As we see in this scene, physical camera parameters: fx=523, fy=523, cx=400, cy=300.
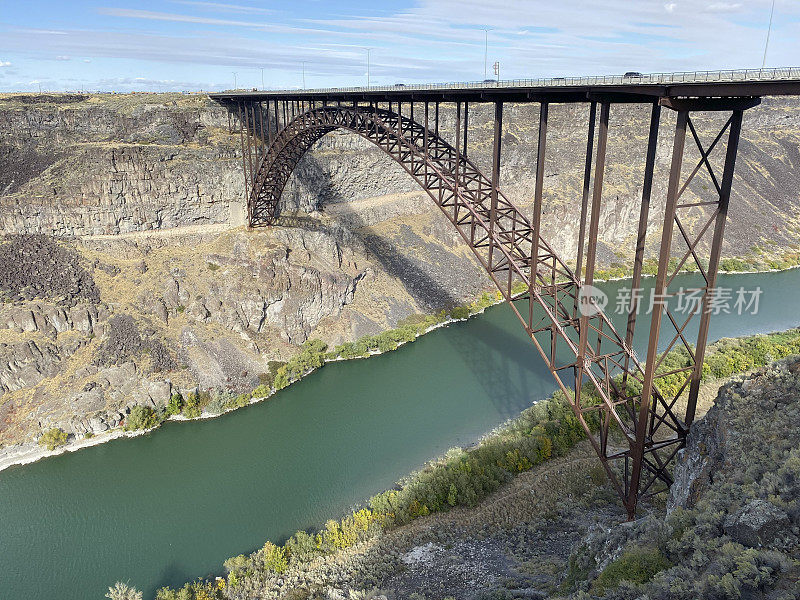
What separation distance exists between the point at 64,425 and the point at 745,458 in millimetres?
25681

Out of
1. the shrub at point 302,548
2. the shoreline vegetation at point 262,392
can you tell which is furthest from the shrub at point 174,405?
the shrub at point 302,548

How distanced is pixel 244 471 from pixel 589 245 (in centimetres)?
1688

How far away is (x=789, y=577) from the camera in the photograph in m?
6.62

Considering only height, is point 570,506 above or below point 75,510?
above

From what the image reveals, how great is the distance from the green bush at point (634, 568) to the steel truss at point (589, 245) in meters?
3.92

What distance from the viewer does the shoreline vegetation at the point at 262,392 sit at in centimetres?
2288

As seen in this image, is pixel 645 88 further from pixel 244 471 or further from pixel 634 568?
pixel 244 471

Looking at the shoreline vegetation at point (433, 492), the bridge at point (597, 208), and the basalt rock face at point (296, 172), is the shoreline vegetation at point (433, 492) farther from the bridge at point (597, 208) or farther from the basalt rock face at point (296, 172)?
the basalt rock face at point (296, 172)

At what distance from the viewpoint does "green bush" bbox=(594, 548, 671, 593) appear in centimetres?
888

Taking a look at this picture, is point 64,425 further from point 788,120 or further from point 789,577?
point 788,120

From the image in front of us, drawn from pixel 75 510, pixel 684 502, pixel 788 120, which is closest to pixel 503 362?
pixel 684 502

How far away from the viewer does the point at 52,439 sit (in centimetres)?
2288

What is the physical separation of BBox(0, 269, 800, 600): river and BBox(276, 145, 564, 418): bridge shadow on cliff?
0.46ft

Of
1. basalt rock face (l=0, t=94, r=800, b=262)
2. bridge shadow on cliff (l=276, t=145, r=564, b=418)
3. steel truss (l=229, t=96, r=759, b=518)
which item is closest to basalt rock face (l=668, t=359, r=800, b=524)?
steel truss (l=229, t=96, r=759, b=518)
